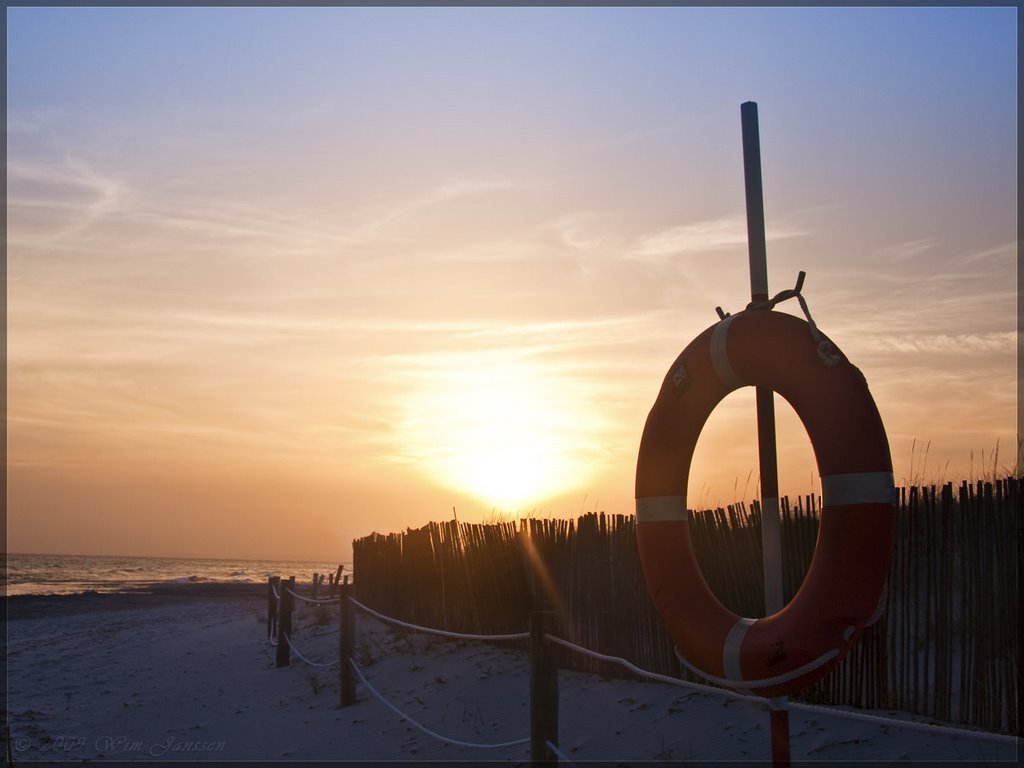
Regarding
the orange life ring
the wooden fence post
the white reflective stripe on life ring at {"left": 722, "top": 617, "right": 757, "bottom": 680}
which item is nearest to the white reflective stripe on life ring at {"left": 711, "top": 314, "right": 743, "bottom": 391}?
the orange life ring

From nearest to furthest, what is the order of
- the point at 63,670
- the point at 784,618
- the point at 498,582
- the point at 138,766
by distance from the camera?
the point at 784,618
the point at 138,766
the point at 498,582
the point at 63,670

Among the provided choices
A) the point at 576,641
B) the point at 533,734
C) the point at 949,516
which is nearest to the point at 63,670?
the point at 576,641

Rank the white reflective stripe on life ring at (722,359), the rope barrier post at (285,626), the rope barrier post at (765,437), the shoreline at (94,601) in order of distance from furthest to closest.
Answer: the shoreline at (94,601)
the rope barrier post at (285,626)
the white reflective stripe on life ring at (722,359)
the rope barrier post at (765,437)

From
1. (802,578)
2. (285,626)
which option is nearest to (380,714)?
(802,578)

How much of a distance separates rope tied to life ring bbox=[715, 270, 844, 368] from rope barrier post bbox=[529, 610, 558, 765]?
78.8 inches

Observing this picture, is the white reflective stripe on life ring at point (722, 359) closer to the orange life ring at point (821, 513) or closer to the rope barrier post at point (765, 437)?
the orange life ring at point (821, 513)

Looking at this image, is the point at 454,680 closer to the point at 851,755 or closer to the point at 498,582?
the point at 498,582

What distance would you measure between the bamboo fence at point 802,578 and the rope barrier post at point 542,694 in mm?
1878

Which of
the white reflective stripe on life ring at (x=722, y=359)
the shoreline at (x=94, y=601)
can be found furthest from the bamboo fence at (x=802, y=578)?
the shoreline at (x=94, y=601)

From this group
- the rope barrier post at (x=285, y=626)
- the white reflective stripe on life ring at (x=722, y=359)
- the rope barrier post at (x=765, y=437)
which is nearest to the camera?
the rope barrier post at (x=765, y=437)

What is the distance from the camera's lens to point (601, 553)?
301 inches

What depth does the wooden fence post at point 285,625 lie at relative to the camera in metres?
12.0

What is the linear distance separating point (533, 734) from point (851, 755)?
1.68 metres

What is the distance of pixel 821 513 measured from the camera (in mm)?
4457
